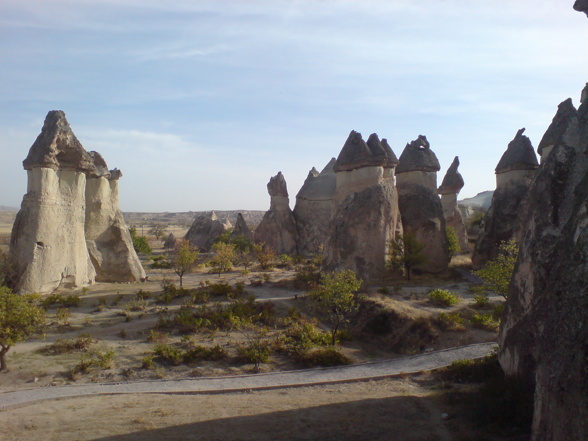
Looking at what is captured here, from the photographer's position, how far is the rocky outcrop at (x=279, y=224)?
1382 inches

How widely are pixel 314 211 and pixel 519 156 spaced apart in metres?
15.6

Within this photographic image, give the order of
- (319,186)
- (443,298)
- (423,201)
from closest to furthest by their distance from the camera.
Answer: (443,298)
(423,201)
(319,186)

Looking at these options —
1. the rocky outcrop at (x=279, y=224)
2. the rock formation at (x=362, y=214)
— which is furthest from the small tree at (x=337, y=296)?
the rocky outcrop at (x=279, y=224)

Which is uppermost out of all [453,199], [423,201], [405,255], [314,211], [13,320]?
[453,199]

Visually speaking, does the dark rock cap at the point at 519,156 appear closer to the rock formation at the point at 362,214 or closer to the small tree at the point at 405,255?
the rock formation at the point at 362,214

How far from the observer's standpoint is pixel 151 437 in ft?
25.0

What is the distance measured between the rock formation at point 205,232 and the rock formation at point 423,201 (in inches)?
789

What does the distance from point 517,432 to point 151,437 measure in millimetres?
5592

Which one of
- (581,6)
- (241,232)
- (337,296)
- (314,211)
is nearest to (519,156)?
(337,296)

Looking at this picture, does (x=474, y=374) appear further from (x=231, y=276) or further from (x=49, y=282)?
(x=231, y=276)

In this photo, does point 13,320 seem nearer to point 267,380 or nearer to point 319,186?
point 267,380

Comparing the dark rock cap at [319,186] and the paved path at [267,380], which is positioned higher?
the dark rock cap at [319,186]

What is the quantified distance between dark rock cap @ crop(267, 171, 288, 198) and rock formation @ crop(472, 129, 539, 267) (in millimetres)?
15804

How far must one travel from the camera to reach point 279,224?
35.4 m
